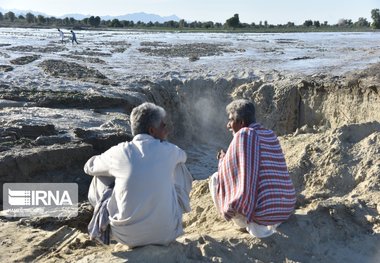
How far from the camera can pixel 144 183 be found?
351 centimetres

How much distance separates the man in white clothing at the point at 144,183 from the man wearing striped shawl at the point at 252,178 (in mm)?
499

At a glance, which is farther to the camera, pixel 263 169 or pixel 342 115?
pixel 342 115

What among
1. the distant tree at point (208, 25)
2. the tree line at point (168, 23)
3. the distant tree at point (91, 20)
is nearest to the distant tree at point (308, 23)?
the tree line at point (168, 23)

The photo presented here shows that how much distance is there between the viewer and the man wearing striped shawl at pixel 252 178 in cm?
394

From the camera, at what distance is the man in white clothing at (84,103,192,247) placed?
11.6ft

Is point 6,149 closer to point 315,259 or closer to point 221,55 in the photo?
point 315,259

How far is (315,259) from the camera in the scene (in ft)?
13.3

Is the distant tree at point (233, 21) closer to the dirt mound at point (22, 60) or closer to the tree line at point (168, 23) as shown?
the tree line at point (168, 23)

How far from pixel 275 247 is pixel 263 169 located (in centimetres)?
63

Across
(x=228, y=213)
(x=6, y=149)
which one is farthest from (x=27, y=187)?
(x=228, y=213)

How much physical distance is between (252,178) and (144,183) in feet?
2.95

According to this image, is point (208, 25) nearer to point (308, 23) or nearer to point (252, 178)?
point (308, 23)

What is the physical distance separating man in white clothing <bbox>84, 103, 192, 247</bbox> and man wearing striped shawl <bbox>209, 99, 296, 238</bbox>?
499 millimetres

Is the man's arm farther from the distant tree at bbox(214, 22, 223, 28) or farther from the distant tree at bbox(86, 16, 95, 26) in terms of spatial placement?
the distant tree at bbox(214, 22, 223, 28)
